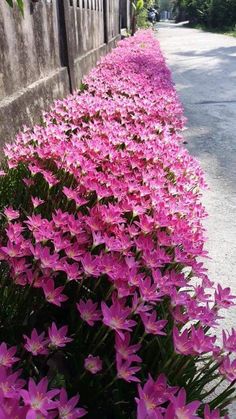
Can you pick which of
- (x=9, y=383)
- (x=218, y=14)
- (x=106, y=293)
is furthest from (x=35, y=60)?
(x=218, y=14)

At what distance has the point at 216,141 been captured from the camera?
5969 mm

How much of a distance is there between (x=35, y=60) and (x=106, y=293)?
3.26 meters

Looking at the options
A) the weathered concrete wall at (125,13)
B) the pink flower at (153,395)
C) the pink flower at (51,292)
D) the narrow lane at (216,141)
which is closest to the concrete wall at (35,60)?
the narrow lane at (216,141)

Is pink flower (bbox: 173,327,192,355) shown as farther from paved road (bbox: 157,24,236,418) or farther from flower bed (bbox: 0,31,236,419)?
paved road (bbox: 157,24,236,418)

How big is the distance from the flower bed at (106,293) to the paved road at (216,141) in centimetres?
54

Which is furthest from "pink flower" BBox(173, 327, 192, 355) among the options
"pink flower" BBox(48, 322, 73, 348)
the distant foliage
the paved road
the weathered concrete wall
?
the distant foliage

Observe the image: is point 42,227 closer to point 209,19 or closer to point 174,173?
point 174,173

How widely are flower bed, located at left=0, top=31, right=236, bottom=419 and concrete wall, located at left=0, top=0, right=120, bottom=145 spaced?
72 cm

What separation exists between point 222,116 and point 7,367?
6.94 meters

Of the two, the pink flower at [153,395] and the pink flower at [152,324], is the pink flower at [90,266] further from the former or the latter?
the pink flower at [153,395]

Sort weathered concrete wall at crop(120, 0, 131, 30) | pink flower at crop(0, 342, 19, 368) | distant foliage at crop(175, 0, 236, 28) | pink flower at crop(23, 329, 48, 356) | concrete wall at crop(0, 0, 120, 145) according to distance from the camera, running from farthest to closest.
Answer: distant foliage at crop(175, 0, 236, 28)
weathered concrete wall at crop(120, 0, 131, 30)
concrete wall at crop(0, 0, 120, 145)
pink flower at crop(23, 329, 48, 356)
pink flower at crop(0, 342, 19, 368)

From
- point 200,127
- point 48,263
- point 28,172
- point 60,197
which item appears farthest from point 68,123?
point 200,127

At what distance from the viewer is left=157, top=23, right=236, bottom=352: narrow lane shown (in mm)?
3072

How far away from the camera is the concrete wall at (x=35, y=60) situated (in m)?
3.44
